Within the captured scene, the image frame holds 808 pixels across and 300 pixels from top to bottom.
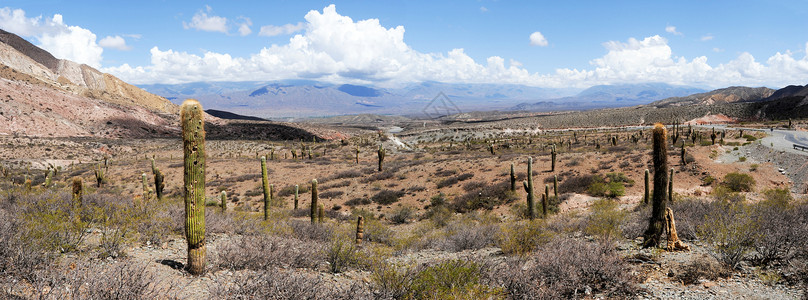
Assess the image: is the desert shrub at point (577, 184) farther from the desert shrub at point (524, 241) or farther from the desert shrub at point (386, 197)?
the desert shrub at point (524, 241)

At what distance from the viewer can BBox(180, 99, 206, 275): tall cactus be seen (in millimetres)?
6602

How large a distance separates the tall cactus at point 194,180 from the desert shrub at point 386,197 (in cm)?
1647

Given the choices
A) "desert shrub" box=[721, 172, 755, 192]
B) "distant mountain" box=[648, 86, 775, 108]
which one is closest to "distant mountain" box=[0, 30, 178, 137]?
"desert shrub" box=[721, 172, 755, 192]

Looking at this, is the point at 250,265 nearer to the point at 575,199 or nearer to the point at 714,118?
the point at 575,199

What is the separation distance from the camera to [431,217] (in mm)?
19281

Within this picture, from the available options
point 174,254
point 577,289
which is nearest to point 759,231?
point 577,289

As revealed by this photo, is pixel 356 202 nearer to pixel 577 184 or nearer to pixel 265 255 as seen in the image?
pixel 577 184

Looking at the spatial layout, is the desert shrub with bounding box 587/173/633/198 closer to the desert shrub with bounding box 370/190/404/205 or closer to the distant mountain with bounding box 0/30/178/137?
the desert shrub with bounding box 370/190/404/205

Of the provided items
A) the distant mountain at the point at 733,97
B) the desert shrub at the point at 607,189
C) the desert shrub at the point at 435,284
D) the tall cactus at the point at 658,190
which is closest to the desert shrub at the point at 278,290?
the desert shrub at the point at 435,284

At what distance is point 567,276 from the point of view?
6727 mm

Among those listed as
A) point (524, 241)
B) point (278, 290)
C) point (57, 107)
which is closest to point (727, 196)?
point (524, 241)

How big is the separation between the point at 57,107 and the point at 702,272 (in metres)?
87.7

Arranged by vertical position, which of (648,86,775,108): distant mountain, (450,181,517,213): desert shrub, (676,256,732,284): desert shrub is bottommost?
(450,181,517,213): desert shrub

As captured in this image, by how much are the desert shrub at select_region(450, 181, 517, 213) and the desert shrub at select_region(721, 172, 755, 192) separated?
37.5ft
